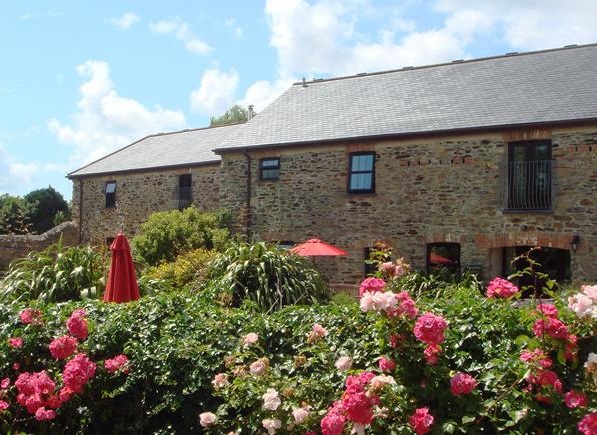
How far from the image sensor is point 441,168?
16.4 m

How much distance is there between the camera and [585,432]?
3184 millimetres

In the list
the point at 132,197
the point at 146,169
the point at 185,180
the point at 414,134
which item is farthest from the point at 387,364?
the point at 132,197

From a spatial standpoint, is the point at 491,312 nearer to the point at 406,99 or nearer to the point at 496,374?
the point at 496,374

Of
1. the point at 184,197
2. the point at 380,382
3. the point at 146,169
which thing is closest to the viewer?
the point at 380,382

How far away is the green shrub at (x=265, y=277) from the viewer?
337 inches

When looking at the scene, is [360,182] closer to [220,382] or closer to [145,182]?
[145,182]

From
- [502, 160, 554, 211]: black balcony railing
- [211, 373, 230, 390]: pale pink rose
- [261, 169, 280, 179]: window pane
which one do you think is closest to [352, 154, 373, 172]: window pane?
[261, 169, 280, 179]: window pane

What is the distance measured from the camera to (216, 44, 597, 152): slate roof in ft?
52.0

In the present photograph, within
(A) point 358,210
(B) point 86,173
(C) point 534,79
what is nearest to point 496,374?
(A) point 358,210

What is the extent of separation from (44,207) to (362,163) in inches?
1001

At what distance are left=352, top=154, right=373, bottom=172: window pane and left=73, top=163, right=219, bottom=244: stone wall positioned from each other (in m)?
6.60

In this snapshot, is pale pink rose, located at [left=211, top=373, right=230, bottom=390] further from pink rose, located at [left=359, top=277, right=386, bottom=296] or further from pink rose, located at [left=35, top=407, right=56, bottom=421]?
pink rose, located at [left=35, top=407, right=56, bottom=421]

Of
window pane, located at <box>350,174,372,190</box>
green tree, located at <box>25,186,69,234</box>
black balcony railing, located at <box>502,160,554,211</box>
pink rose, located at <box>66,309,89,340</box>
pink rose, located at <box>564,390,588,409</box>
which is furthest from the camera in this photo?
green tree, located at <box>25,186,69,234</box>

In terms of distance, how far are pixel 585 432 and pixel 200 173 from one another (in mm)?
20956
